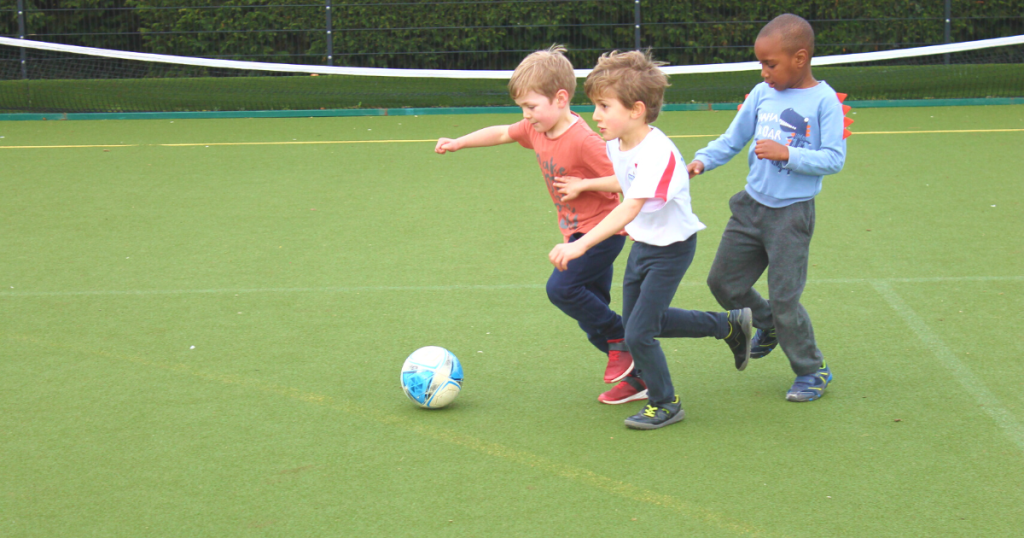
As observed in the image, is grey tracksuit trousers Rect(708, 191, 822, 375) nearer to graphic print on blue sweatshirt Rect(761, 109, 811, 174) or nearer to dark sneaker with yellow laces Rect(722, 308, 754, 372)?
dark sneaker with yellow laces Rect(722, 308, 754, 372)

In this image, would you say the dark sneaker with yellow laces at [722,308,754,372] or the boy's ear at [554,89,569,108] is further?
the dark sneaker with yellow laces at [722,308,754,372]

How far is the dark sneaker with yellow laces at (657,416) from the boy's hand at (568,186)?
33.1 inches

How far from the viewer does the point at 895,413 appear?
3.75 m

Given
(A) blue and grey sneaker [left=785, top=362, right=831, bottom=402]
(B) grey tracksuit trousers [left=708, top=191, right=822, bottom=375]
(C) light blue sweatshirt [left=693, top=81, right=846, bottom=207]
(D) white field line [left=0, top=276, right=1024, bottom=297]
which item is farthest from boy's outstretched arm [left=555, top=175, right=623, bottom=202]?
(D) white field line [left=0, top=276, right=1024, bottom=297]

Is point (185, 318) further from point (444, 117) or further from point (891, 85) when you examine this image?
point (891, 85)

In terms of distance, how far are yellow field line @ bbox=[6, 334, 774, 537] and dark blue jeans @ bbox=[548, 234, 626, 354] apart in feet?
2.07

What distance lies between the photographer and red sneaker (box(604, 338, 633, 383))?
4.00 m

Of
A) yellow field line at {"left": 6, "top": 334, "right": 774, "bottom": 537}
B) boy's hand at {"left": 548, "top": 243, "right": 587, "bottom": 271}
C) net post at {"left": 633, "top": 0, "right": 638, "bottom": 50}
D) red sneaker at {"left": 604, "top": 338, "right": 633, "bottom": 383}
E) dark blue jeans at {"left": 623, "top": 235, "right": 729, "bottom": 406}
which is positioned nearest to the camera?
yellow field line at {"left": 6, "top": 334, "right": 774, "bottom": 537}

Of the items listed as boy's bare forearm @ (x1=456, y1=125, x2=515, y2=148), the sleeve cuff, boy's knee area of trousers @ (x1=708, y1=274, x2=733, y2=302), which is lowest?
boy's knee area of trousers @ (x1=708, y1=274, x2=733, y2=302)

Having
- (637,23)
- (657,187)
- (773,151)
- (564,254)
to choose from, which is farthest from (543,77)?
(637,23)

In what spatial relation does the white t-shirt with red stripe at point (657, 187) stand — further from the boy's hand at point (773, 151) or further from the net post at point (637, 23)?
the net post at point (637, 23)

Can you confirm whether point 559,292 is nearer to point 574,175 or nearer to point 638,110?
point 574,175

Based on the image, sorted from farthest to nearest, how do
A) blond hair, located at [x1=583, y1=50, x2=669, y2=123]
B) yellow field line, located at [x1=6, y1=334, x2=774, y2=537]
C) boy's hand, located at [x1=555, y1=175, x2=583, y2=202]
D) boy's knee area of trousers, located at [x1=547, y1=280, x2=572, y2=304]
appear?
boy's knee area of trousers, located at [x1=547, y1=280, x2=572, y2=304] < boy's hand, located at [x1=555, y1=175, x2=583, y2=202] < blond hair, located at [x1=583, y1=50, x2=669, y2=123] < yellow field line, located at [x1=6, y1=334, x2=774, y2=537]

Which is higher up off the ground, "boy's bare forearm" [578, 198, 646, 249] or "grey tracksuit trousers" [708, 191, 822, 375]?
"boy's bare forearm" [578, 198, 646, 249]
